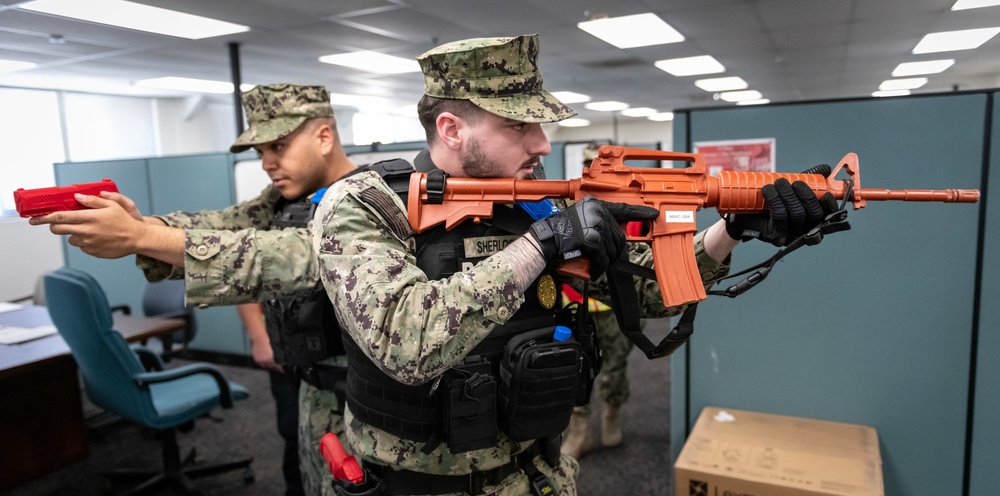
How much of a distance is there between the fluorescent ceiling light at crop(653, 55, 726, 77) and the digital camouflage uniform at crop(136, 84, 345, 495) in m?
5.81

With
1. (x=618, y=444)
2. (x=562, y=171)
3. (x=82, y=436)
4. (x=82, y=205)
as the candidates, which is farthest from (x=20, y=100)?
(x=618, y=444)

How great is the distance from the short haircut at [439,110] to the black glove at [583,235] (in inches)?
9.8

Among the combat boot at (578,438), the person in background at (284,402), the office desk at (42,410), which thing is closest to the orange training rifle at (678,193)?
the person in background at (284,402)

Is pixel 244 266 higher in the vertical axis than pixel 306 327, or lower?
higher

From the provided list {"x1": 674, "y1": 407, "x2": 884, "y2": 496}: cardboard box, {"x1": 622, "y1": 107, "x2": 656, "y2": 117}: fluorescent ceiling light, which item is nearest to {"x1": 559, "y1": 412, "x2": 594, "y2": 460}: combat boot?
{"x1": 674, "y1": 407, "x2": 884, "y2": 496}: cardboard box

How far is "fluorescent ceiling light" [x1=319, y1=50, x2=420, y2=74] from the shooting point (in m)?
6.37

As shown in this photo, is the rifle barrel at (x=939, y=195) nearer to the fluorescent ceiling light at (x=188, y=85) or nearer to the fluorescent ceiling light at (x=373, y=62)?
the fluorescent ceiling light at (x=373, y=62)

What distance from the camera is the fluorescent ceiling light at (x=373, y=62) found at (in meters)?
6.37

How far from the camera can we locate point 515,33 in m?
5.24

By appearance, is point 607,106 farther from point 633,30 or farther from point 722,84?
point 633,30

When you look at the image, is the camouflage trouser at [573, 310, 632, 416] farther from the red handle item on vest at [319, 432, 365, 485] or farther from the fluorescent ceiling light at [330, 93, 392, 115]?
the fluorescent ceiling light at [330, 93, 392, 115]

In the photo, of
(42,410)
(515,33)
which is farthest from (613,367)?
(515,33)

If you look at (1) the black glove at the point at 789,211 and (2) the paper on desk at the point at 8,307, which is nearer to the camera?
(1) the black glove at the point at 789,211

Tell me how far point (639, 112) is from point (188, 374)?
42.3ft
